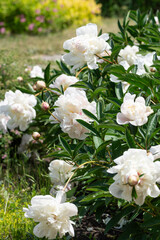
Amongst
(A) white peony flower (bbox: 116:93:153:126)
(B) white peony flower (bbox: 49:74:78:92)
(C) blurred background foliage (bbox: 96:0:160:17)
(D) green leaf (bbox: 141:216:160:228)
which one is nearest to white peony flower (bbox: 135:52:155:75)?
(B) white peony flower (bbox: 49:74:78:92)

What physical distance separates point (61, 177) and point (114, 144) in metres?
0.46

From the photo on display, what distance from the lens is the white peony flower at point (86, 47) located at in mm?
1711

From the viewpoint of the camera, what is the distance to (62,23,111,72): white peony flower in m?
1.71

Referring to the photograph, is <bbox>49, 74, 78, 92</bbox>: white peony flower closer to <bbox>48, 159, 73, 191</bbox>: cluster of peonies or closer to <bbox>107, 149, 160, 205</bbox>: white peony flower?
<bbox>48, 159, 73, 191</bbox>: cluster of peonies

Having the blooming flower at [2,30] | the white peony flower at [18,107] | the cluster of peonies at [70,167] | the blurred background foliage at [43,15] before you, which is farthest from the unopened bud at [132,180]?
the blooming flower at [2,30]

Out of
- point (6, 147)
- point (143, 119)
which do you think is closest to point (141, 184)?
point (143, 119)

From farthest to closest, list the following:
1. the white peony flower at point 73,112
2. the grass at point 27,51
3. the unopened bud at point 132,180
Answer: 1. the grass at point 27,51
2. the white peony flower at point 73,112
3. the unopened bud at point 132,180

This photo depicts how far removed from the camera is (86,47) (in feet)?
5.60

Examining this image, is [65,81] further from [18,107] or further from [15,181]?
[15,181]

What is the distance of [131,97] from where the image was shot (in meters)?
1.33

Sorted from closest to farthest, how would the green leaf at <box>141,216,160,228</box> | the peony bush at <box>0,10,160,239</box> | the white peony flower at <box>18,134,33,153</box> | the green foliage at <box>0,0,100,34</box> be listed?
the peony bush at <box>0,10,160,239</box>, the green leaf at <box>141,216,160,228</box>, the white peony flower at <box>18,134,33,153</box>, the green foliage at <box>0,0,100,34</box>

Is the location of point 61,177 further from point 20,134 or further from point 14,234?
point 20,134

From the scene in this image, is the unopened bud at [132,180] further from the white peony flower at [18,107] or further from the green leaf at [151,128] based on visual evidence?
the white peony flower at [18,107]

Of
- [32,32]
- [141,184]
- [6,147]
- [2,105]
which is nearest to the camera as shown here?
[141,184]
